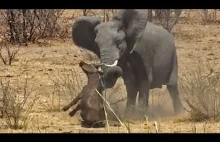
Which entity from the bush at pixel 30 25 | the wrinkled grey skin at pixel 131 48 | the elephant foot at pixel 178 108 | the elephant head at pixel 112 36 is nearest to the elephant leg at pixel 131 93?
the wrinkled grey skin at pixel 131 48

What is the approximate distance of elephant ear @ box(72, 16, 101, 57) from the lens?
7036mm

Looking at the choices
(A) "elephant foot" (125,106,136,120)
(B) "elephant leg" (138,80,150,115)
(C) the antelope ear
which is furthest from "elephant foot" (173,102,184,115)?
(C) the antelope ear

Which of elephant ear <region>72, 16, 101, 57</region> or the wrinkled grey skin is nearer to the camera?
the wrinkled grey skin

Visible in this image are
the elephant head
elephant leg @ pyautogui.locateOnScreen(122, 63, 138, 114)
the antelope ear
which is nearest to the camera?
the antelope ear

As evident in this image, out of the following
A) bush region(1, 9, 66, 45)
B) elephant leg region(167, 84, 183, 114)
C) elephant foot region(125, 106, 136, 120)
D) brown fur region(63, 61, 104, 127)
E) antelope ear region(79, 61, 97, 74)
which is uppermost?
antelope ear region(79, 61, 97, 74)

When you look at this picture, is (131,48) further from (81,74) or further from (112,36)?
(81,74)

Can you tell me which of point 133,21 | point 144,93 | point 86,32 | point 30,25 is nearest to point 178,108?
point 144,93

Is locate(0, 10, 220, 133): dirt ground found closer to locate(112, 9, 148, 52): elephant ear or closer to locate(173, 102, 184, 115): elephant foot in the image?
locate(173, 102, 184, 115): elephant foot

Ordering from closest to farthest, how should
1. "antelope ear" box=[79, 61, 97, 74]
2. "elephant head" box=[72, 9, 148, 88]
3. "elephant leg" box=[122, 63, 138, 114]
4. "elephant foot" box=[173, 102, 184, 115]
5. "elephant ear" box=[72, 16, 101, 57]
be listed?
1. "antelope ear" box=[79, 61, 97, 74]
2. "elephant head" box=[72, 9, 148, 88]
3. "elephant leg" box=[122, 63, 138, 114]
4. "elephant ear" box=[72, 16, 101, 57]
5. "elephant foot" box=[173, 102, 184, 115]

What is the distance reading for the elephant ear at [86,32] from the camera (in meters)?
7.04

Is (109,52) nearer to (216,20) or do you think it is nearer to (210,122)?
(210,122)

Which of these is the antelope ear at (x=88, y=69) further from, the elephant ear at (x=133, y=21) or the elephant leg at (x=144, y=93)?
the elephant leg at (x=144, y=93)
